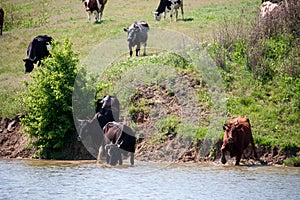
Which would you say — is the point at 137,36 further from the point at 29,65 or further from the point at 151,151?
the point at 151,151

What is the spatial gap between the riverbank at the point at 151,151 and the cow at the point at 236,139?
59 centimetres

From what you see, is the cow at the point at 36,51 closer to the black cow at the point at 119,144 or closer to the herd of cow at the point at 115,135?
the herd of cow at the point at 115,135

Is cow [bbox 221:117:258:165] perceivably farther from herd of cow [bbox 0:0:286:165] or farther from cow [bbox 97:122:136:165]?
cow [bbox 97:122:136:165]

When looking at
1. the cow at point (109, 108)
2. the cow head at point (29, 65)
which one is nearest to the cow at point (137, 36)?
the cow head at point (29, 65)

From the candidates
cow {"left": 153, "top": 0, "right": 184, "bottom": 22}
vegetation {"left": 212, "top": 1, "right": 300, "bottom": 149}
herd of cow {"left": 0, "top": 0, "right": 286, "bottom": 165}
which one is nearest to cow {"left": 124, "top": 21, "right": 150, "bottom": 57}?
vegetation {"left": 212, "top": 1, "right": 300, "bottom": 149}

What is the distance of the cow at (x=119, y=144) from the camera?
64.4 feet

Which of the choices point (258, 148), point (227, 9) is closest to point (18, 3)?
point (227, 9)

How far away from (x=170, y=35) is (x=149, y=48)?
120 centimetres

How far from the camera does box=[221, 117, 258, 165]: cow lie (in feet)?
61.3

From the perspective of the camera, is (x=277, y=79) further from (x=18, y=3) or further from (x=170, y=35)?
(x=18, y=3)

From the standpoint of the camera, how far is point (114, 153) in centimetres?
1962

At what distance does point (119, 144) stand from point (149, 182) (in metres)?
3.05

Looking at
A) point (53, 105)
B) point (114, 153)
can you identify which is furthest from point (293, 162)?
point (53, 105)

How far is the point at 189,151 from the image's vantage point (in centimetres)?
2045
